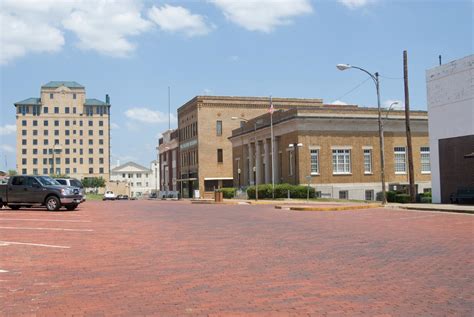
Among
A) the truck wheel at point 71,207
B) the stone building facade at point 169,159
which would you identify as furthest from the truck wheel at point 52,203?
the stone building facade at point 169,159

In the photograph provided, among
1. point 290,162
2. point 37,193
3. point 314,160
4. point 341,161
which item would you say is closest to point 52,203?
point 37,193

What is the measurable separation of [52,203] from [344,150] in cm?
3840

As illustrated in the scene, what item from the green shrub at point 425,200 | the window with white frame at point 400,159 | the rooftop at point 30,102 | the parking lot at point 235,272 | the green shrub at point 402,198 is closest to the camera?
the parking lot at point 235,272

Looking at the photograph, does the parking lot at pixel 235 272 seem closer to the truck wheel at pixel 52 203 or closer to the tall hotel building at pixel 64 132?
the truck wheel at pixel 52 203

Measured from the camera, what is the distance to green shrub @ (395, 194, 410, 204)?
39.7 meters

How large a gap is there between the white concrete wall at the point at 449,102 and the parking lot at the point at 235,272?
17.8 metres

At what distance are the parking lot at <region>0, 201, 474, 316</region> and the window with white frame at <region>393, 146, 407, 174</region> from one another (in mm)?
45193

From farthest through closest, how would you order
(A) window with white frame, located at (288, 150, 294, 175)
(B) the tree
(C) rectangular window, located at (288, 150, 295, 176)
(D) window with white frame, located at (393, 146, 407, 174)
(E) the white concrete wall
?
(B) the tree, (D) window with white frame, located at (393, 146, 407, 174), (A) window with white frame, located at (288, 150, 294, 175), (C) rectangular window, located at (288, 150, 295, 176), (E) the white concrete wall

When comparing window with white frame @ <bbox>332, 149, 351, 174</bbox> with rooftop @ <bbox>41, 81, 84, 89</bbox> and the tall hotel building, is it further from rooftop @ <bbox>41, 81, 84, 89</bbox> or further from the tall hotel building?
rooftop @ <bbox>41, 81, 84, 89</bbox>

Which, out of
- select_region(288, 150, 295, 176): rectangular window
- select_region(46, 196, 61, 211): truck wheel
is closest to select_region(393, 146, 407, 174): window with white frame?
select_region(288, 150, 295, 176): rectangular window

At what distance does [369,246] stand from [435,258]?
7.18 feet

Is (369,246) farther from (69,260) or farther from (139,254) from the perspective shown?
(69,260)

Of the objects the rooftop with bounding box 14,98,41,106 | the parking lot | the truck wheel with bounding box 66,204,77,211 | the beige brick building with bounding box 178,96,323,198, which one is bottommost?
the parking lot

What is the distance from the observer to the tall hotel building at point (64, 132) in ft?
545
